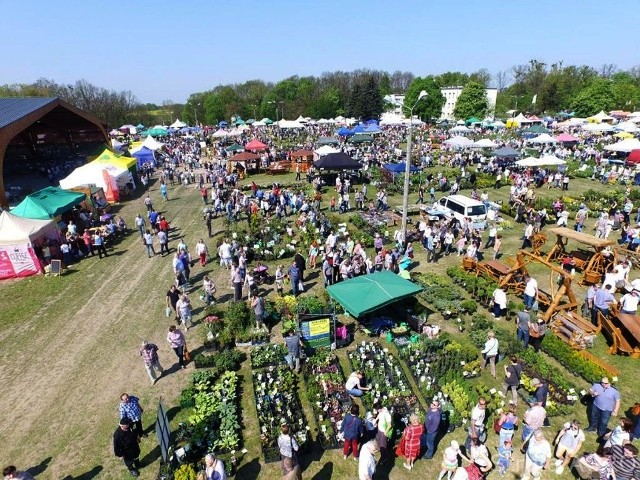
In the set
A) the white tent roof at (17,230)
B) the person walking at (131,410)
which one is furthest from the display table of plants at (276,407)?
the white tent roof at (17,230)

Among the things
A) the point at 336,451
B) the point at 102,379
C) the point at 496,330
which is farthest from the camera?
the point at 496,330

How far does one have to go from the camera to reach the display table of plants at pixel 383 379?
936 cm

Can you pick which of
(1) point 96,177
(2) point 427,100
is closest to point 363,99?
(2) point 427,100

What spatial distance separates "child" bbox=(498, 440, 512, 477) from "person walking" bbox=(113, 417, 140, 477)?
23.4 feet

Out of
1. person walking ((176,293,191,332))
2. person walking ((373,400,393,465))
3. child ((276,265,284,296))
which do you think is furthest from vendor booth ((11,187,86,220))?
person walking ((373,400,393,465))

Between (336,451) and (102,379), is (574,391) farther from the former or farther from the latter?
(102,379)

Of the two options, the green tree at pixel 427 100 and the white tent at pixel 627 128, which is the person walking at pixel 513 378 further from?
the green tree at pixel 427 100


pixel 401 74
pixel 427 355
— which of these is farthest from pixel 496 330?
pixel 401 74

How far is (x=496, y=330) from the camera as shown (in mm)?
11945

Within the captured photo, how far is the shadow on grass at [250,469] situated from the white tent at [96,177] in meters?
25.5

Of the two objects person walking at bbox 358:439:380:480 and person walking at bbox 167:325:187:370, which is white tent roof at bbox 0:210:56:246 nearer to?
person walking at bbox 167:325:187:370

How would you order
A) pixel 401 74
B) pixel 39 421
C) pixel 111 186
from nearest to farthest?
pixel 39 421
pixel 111 186
pixel 401 74

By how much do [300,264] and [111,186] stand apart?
2033cm

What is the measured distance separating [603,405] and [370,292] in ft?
20.0
